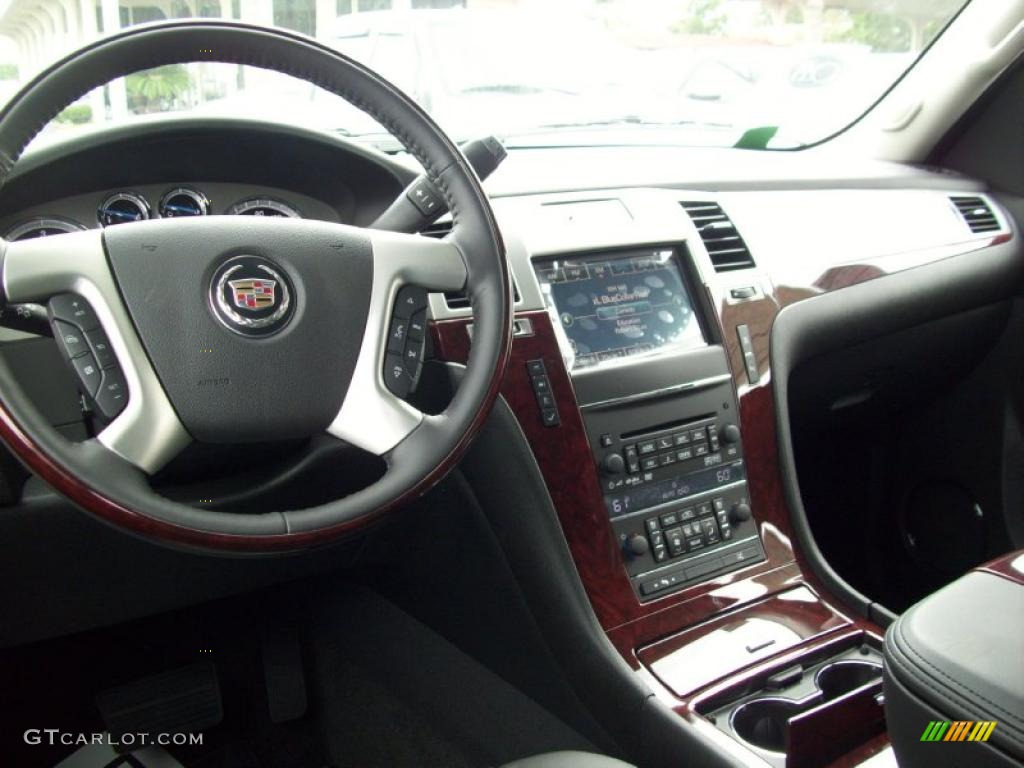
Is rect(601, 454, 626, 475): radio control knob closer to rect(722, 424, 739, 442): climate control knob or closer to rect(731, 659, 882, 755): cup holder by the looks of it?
rect(722, 424, 739, 442): climate control knob

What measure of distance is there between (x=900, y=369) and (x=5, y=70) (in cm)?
181

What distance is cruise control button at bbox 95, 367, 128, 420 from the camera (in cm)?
101

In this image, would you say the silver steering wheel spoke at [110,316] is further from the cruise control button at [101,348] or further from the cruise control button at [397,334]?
the cruise control button at [397,334]

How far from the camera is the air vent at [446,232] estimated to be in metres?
1.45

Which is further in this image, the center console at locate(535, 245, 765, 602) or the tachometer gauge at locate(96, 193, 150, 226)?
the center console at locate(535, 245, 765, 602)

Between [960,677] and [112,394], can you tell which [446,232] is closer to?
[112,394]

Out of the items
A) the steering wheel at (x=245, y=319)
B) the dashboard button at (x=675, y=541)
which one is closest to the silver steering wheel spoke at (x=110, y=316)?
the steering wheel at (x=245, y=319)

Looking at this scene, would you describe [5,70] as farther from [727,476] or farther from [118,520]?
[727,476]

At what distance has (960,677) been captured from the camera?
945 millimetres

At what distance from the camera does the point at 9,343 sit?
1285 mm

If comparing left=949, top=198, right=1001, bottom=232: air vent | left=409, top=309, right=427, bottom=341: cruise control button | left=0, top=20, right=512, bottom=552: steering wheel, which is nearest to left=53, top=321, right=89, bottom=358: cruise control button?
left=0, top=20, right=512, bottom=552: steering wheel

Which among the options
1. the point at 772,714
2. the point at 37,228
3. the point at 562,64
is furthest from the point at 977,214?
the point at 37,228

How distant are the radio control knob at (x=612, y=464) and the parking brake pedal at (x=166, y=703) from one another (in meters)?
0.91

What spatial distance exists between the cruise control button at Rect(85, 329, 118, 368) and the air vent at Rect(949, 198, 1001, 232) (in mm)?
1943
